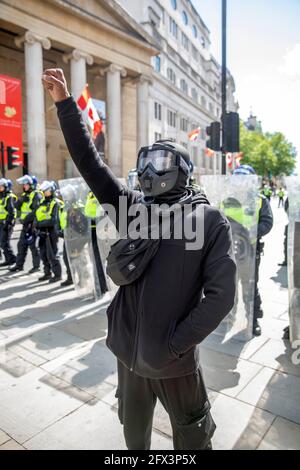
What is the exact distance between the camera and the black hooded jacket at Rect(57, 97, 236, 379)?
1.66 metres

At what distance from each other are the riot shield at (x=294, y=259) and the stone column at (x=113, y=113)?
24.7 meters

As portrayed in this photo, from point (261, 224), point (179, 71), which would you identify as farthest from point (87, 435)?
point (179, 71)

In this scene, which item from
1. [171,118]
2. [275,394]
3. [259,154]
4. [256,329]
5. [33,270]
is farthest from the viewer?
[259,154]

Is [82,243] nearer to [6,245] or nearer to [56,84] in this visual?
[6,245]

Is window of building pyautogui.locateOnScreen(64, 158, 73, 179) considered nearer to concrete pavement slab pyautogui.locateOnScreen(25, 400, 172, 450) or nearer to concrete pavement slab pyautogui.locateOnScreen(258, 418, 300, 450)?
concrete pavement slab pyautogui.locateOnScreen(25, 400, 172, 450)

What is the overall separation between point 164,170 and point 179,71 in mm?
48288

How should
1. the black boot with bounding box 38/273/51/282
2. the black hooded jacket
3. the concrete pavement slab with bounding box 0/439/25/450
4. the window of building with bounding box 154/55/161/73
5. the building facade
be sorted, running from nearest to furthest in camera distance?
the black hooded jacket
the concrete pavement slab with bounding box 0/439/25/450
the black boot with bounding box 38/273/51/282
the building facade
the window of building with bounding box 154/55/161/73

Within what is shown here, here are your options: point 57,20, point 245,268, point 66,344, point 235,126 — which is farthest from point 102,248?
point 57,20

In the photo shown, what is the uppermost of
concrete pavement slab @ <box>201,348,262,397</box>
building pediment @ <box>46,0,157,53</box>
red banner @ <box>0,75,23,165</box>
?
building pediment @ <box>46,0,157,53</box>

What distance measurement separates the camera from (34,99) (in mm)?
21781

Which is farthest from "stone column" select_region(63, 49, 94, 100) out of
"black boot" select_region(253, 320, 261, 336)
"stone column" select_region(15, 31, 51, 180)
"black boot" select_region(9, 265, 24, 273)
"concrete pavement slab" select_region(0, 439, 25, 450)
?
"concrete pavement slab" select_region(0, 439, 25, 450)

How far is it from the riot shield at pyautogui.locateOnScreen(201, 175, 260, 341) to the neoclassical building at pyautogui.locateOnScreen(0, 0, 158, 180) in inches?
767

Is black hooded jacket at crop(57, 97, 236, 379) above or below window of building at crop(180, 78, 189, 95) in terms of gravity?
below

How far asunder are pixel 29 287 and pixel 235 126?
655 cm
